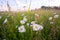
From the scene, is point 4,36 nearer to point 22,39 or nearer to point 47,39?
point 22,39

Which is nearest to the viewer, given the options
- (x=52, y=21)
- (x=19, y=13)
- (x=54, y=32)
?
(x=54, y=32)

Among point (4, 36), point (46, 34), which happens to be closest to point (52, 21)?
point (46, 34)

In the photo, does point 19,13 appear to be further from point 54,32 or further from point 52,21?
point 54,32

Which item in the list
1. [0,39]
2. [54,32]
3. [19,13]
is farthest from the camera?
[19,13]

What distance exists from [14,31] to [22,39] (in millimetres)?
294

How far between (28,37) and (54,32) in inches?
13.4

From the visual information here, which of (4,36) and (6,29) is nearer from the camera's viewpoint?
(4,36)

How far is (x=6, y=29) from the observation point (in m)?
2.61

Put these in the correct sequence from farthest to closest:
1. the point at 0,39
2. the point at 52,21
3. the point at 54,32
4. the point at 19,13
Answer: the point at 19,13, the point at 52,21, the point at 0,39, the point at 54,32

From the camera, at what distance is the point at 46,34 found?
2.51 metres

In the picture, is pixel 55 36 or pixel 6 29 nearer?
pixel 55 36

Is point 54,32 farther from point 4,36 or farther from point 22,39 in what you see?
point 4,36

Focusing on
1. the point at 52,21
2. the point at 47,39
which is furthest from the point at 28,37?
the point at 52,21

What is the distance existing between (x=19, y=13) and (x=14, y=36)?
105 cm
